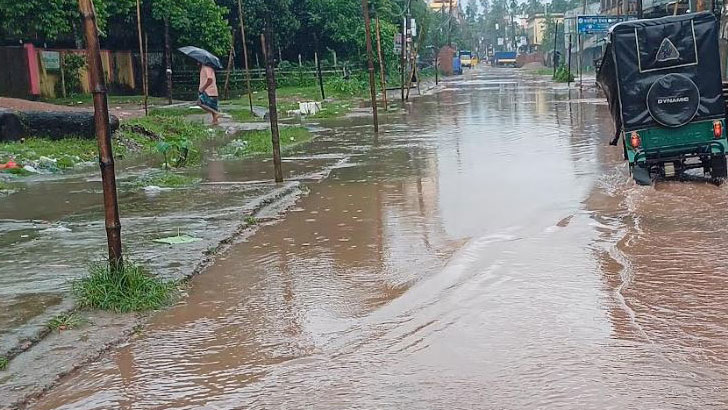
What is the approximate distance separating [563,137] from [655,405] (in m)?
15.0

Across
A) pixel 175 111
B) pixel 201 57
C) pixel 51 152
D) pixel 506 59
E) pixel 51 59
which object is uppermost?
pixel 506 59

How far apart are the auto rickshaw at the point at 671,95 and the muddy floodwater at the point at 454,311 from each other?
1.45 feet

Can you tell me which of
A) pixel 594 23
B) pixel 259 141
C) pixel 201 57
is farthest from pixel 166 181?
pixel 594 23

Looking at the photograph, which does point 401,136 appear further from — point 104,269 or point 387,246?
point 104,269

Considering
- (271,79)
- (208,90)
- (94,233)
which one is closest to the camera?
(94,233)

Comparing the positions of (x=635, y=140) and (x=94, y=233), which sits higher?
(x=635, y=140)

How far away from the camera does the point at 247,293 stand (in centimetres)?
679

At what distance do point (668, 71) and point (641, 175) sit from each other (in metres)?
1.49

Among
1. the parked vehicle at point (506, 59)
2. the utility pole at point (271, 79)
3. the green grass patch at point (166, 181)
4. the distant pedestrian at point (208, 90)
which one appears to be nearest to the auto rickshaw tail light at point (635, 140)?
the utility pole at point (271, 79)

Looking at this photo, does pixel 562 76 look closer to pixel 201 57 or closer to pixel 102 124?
pixel 201 57

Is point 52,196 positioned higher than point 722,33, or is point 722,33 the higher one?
point 722,33

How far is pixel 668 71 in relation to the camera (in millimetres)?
11336

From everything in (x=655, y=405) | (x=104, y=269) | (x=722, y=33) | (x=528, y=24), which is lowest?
(x=655, y=405)

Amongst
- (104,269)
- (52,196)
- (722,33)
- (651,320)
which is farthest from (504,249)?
(722,33)
